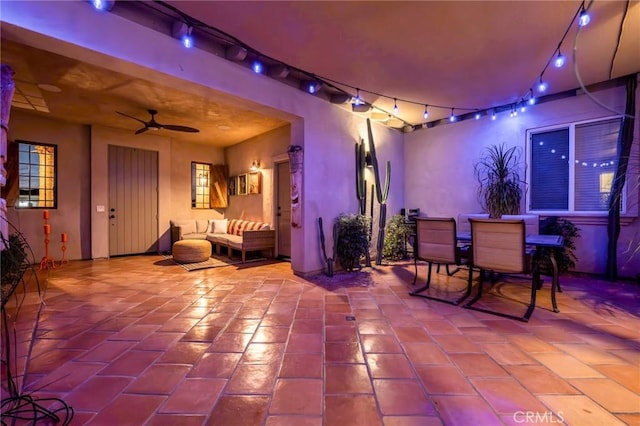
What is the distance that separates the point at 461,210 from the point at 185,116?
5740 mm

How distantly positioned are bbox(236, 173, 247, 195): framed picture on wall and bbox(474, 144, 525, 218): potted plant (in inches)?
200

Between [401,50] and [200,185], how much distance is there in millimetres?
6034

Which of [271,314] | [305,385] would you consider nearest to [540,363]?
[305,385]

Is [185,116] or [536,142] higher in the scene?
[185,116]

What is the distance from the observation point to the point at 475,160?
211 inches

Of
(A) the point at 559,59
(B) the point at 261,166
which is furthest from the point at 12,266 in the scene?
(A) the point at 559,59

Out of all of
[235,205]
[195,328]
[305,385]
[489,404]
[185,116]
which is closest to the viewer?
[489,404]

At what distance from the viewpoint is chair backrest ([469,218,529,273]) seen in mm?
2592

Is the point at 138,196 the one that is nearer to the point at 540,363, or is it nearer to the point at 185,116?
the point at 185,116

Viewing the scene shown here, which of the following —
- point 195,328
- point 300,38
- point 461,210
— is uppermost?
point 300,38

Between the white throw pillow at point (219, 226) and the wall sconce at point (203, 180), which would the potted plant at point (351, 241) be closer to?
the white throw pillow at point (219, 226)

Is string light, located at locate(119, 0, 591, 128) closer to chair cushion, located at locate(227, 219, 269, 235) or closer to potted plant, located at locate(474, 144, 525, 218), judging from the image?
potted plant, located at locate(474, 144, 525, 218)

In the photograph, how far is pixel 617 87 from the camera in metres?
3.99

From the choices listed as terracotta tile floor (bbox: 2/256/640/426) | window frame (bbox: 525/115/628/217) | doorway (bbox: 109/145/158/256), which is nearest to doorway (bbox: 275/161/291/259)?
terracotta tile floor (bbox: 2/256/640/426)
